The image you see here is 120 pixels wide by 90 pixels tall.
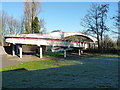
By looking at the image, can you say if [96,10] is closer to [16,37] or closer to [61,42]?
[61,42]

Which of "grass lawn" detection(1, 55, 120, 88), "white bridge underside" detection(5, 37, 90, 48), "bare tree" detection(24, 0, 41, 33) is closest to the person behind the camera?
"grass lawn" detection(1, 55, 120, 88)

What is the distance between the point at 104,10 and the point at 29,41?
21.0m

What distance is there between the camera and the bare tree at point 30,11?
4137 centimetres

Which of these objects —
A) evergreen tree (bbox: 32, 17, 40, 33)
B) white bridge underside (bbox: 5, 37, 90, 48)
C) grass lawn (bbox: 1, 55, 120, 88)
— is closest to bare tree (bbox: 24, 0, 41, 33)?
evergreen tree (bbox: 32, 17, 40, 33)

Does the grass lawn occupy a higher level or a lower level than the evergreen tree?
lower

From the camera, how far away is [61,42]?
26.2 meters

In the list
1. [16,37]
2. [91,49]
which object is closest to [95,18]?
[91,49]

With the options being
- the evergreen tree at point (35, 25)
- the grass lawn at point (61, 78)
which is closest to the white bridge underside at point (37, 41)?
the grass lawn at point (61, 78)

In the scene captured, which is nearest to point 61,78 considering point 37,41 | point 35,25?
point 37,41

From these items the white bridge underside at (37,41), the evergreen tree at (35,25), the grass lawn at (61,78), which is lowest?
the grass lawn at (61,78)

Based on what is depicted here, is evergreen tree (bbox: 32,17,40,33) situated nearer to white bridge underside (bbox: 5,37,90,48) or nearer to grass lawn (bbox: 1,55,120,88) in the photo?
white bridge underside (bbox: 5,37,90,48)

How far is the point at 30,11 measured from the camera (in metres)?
41.6

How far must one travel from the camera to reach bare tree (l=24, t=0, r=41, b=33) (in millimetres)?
41366

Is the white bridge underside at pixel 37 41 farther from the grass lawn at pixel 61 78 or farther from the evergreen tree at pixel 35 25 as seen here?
the evergreen tree at pixel 35 25
